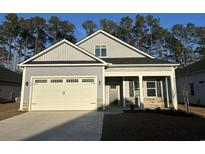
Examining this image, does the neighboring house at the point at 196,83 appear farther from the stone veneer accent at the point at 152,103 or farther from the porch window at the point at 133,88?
the porch window at the point at 133,88

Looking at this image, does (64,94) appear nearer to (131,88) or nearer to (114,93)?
(114,93)

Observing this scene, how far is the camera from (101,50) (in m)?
16.3

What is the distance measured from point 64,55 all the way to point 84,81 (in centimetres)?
270

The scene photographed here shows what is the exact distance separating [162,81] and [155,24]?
2764 cm

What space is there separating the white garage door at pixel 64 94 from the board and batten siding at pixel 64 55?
1.69m

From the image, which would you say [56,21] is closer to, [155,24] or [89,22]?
[89,22]

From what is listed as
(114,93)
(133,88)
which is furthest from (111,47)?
(133,88)

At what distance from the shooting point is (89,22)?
3988 centimetres

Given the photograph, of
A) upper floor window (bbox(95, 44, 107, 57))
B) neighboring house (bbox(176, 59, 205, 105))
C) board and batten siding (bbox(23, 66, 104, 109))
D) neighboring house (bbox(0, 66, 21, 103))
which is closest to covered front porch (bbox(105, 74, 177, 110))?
neighboring house (bbox(176, 59, 205, 105))

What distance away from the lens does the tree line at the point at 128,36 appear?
123 feet

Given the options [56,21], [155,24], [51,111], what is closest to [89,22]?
[56,21]

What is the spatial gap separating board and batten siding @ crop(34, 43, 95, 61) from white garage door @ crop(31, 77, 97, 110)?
1.69 metres

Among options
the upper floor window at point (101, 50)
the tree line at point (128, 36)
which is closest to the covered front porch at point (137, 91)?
the upper floor window at point (101, 50)
